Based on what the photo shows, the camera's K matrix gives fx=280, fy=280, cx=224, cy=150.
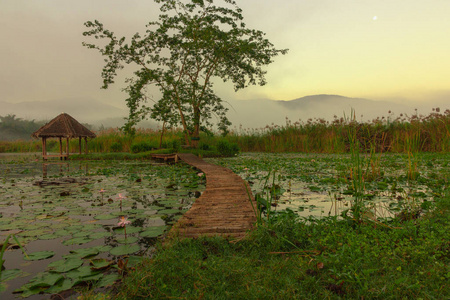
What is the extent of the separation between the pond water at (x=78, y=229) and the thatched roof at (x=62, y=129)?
9456 mm

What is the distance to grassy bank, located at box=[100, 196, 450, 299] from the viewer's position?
2023 mm

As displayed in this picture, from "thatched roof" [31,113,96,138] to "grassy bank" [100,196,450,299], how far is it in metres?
14.8

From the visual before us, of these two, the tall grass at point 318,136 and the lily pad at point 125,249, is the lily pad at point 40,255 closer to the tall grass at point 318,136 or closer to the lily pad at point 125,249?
the lily pad at point 125,249

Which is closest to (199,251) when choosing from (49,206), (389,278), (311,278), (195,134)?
(311,278)

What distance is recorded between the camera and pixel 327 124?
1705 centimetres

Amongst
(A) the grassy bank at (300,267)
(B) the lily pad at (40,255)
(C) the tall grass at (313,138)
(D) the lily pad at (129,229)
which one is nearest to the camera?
(A) the grassy bank at (300,267)

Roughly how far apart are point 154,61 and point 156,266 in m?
16.5

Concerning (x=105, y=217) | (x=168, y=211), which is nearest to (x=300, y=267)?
(x=168, y=211)

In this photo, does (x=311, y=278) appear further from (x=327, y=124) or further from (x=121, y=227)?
(x=327, y=124)

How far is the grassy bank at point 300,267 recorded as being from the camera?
6.64 ft

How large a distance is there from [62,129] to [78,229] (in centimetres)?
1390

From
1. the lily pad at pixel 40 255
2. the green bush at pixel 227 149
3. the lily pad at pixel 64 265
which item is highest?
the green bush at pixel 227 149

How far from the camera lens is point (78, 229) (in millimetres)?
3512

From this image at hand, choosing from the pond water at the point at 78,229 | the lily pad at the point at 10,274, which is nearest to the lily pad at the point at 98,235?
the pond water at the point at 78,229
